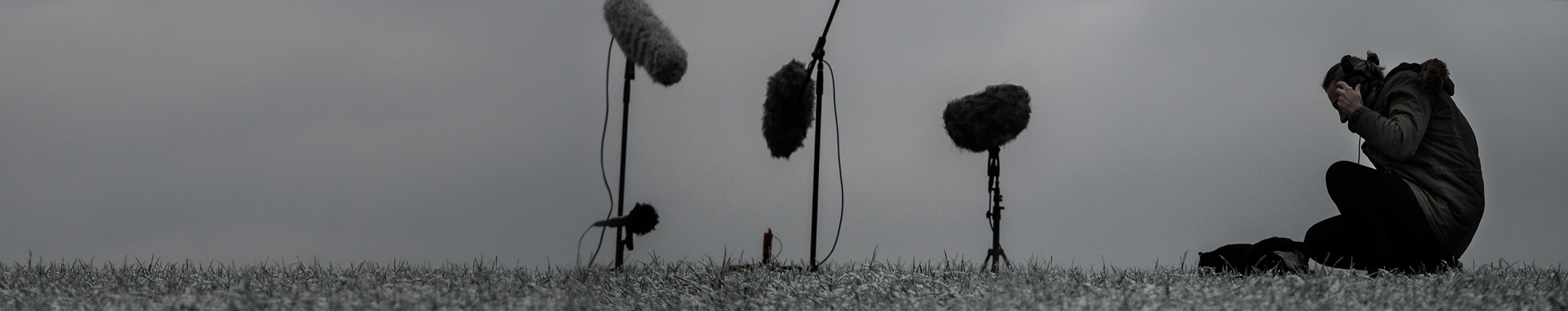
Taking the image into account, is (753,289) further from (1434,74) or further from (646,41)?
(1434,74)

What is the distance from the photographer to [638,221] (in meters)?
2.55

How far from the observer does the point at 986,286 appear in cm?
211

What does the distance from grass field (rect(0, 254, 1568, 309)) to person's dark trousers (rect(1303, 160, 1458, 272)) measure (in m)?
0.10

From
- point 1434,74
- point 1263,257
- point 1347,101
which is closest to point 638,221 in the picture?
point 1263,257

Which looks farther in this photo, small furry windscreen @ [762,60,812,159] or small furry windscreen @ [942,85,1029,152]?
small furry windscreen @ [942,85,1029,152]

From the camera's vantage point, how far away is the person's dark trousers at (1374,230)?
2.43 m

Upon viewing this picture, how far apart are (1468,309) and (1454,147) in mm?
1033

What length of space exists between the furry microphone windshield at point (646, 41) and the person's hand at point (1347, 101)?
182 centimetres

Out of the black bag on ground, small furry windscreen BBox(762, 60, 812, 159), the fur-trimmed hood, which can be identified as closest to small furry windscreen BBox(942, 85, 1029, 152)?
small furry windscreen BBox(762, 60, 812, 159)

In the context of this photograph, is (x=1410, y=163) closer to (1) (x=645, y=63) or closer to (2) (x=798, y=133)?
(2) (x=798, y=133)

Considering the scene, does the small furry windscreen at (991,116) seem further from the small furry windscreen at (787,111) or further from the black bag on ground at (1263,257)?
the black bag on ground at (1263,257)

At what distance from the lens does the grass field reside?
1.71 metres

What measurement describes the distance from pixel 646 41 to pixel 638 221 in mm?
491

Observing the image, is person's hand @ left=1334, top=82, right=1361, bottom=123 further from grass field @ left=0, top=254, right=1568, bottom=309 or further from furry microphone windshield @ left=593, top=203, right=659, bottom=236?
furry microphone windshield @ left=593, top=203, right=659, bottom=236
